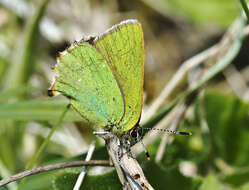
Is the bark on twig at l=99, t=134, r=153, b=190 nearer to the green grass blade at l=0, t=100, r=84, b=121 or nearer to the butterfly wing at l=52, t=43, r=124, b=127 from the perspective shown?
the butterfly wing at l=52, t=43, r=124, b=127

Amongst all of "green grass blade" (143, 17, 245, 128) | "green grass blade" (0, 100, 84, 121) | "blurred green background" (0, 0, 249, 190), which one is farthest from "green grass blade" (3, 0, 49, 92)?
"green grass blade" (143, 17, 245, 128)

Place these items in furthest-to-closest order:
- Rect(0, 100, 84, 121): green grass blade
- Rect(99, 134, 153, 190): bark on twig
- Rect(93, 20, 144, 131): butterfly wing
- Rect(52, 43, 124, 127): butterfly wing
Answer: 1. Rect(0, 100, 84, 121): green grass blade
2. Rect(52, 43, 124, 127): butterfly wing
3. Rect(93, 20, 144, 131): butterfly wing
4. Rect(99, 134, 153, 190): bark on twig

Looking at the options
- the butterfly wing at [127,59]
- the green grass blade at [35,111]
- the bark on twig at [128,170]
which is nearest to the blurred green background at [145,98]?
the green grass blade at [35,111]

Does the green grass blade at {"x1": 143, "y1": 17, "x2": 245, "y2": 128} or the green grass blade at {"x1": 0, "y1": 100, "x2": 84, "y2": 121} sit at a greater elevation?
the green grass blade at {"x1": 0, "y1": 100, "x2": 84, "y2": 121}

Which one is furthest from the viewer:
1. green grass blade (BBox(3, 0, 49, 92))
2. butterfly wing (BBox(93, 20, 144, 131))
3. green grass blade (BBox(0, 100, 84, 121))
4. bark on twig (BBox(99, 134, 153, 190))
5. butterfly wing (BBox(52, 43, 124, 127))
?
green grass blade (BBox(3, 0, 49, 92))

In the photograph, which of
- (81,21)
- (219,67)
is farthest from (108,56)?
(81,21)

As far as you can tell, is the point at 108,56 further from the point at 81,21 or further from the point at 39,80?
the point at 81,21

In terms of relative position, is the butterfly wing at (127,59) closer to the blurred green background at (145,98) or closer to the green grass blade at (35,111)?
the blurred green background at (145,98)
